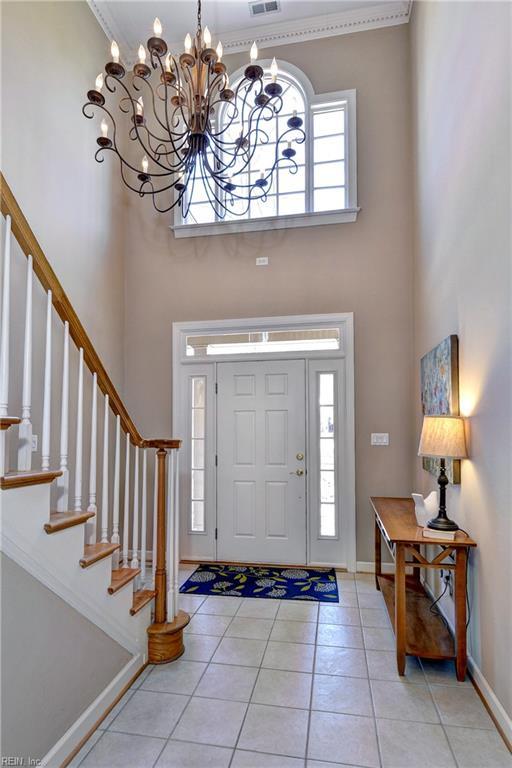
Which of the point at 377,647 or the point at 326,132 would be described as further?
the point at 326,132

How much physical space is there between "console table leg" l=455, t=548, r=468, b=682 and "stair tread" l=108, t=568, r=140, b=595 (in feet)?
6.06

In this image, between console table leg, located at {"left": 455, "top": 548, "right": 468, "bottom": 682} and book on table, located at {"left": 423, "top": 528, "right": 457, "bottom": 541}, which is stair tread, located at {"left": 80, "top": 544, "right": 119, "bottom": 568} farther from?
console table leg, located at {"left": 455, "top": 548, "right": 468, "bottom": 682}

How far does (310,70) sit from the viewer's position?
4.46 meters

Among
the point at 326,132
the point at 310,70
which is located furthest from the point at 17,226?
the point at 310,70

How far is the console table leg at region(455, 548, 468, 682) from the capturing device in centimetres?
242

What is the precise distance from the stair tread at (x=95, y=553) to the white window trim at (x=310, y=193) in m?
3.34

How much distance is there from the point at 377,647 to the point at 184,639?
1.27 meters

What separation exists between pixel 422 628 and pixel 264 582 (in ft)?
4.98

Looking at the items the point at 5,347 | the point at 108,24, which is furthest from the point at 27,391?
the point at 108,24

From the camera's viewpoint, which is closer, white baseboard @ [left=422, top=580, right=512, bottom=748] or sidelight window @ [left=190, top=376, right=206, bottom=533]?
white baseboard @ [left=422, top=580, right=512, bottom=748]

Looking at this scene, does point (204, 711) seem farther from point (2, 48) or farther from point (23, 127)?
point (2, 48)

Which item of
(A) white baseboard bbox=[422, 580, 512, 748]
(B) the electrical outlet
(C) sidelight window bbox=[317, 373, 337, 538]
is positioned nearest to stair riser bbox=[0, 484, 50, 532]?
(A) white baseboard bbox=[422, 580, 512, 748]

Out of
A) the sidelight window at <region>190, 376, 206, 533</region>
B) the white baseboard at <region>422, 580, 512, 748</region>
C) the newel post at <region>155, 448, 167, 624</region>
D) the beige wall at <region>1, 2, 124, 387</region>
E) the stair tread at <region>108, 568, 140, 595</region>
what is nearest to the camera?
the white baseboard at <region>422, 580, 512, 748</region>

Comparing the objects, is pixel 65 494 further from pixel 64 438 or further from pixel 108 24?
pixel 108 24
